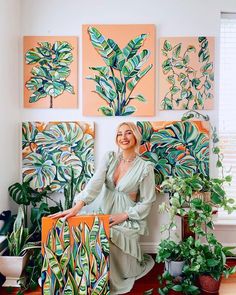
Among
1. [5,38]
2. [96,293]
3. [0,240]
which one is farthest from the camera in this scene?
[5,38]

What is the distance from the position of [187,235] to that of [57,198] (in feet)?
3.86

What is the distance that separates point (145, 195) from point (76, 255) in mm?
701

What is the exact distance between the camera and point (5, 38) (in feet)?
7.31

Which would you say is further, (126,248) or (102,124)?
(102,124)

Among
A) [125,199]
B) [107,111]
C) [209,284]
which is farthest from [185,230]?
[107,111]

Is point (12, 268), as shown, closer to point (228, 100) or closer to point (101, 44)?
point (101, 44)

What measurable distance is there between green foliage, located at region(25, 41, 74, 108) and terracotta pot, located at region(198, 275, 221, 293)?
1.81 metres

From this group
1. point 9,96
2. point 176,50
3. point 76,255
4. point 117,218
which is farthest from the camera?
point 176,50

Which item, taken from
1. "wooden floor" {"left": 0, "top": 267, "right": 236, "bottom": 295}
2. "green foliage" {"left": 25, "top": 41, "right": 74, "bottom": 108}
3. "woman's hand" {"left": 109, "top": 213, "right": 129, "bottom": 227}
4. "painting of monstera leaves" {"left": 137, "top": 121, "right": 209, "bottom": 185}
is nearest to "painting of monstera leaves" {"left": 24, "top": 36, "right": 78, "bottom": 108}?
"green foliage" {"left": 25, "top": 41, "right": 74, "bottom": 108}

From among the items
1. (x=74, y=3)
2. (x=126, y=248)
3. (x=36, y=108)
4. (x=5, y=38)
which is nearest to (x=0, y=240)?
(x=126, y=248)

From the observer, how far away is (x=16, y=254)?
2.02 meters

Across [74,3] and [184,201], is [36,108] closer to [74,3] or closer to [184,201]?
[74,3]

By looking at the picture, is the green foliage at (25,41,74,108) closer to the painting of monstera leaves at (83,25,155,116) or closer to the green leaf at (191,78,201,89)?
the painting of monstera leaves at (83,25,155,116)

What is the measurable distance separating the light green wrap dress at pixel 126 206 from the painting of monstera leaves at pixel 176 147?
23 centimetres
